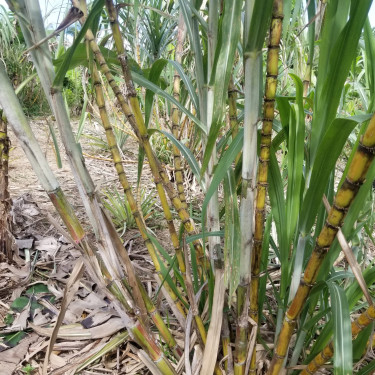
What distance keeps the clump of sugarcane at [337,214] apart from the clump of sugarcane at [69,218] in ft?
0.79

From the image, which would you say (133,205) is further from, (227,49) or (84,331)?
(84,331)

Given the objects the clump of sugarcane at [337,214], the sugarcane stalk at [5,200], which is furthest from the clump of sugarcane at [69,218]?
the sugarcane stalk at [5,200]

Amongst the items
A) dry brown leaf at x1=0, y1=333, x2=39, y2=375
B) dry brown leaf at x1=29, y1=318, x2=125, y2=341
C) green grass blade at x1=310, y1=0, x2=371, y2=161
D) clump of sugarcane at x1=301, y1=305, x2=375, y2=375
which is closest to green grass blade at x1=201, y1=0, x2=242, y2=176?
green grass blade at x1=310, y1=0, x2=371, y2=161

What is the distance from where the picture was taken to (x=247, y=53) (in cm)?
45

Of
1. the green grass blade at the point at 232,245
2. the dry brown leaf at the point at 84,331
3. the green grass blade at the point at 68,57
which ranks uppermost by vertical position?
the green grass blade at the point at 68,57

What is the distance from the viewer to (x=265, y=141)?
19.9 inches

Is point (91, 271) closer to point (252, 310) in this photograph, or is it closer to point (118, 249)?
point (118, 249)

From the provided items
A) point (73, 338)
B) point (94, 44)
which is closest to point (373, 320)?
point (94, 44)

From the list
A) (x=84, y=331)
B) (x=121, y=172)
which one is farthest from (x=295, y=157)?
(x=84, y=331)

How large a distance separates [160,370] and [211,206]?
33 centimetres

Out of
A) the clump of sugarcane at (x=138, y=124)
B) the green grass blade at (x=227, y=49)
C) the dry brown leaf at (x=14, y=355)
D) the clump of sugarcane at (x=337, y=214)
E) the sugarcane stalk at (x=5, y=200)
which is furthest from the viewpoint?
the sugarcane stalk at (x=5, y=200)

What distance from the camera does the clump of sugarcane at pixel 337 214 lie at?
1.09ft

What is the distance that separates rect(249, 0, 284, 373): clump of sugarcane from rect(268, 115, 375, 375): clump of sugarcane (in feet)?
0.31

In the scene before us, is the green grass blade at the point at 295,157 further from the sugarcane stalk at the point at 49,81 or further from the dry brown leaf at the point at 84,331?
the dry brown leaf at the point at 84,331
